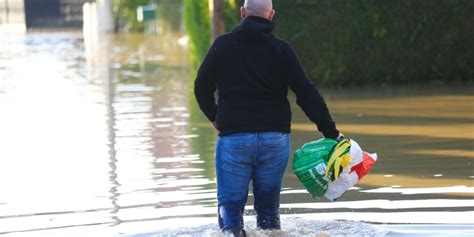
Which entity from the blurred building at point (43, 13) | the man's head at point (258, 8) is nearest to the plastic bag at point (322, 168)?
the man's head at point (258, 8)

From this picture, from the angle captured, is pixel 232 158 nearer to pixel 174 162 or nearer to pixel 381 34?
pixel 174 162

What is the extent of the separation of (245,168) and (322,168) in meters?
0.50

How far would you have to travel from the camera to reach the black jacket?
712cm

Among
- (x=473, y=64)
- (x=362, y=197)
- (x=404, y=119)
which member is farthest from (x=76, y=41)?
(x=362, y=197)

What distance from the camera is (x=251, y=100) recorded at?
280 inches

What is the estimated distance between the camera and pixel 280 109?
719 cm

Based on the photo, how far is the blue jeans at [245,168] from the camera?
23.4 ft

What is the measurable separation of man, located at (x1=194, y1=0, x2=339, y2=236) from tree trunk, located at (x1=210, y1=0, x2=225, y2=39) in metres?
11.3

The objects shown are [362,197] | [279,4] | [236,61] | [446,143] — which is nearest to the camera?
[236,61]

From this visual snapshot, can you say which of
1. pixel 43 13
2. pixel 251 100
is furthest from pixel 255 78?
pixel 43 13

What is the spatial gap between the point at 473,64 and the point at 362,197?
9.14 metres

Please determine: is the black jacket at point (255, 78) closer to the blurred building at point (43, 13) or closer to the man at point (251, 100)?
the man at point (251, 100)

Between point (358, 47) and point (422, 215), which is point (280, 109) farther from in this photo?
point (358, 47)

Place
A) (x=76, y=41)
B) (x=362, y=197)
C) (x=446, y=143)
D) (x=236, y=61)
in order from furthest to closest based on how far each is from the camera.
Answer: (x=76, y=41), (x=446, y=143), (x=362, y=197), (x=236, y=61)
